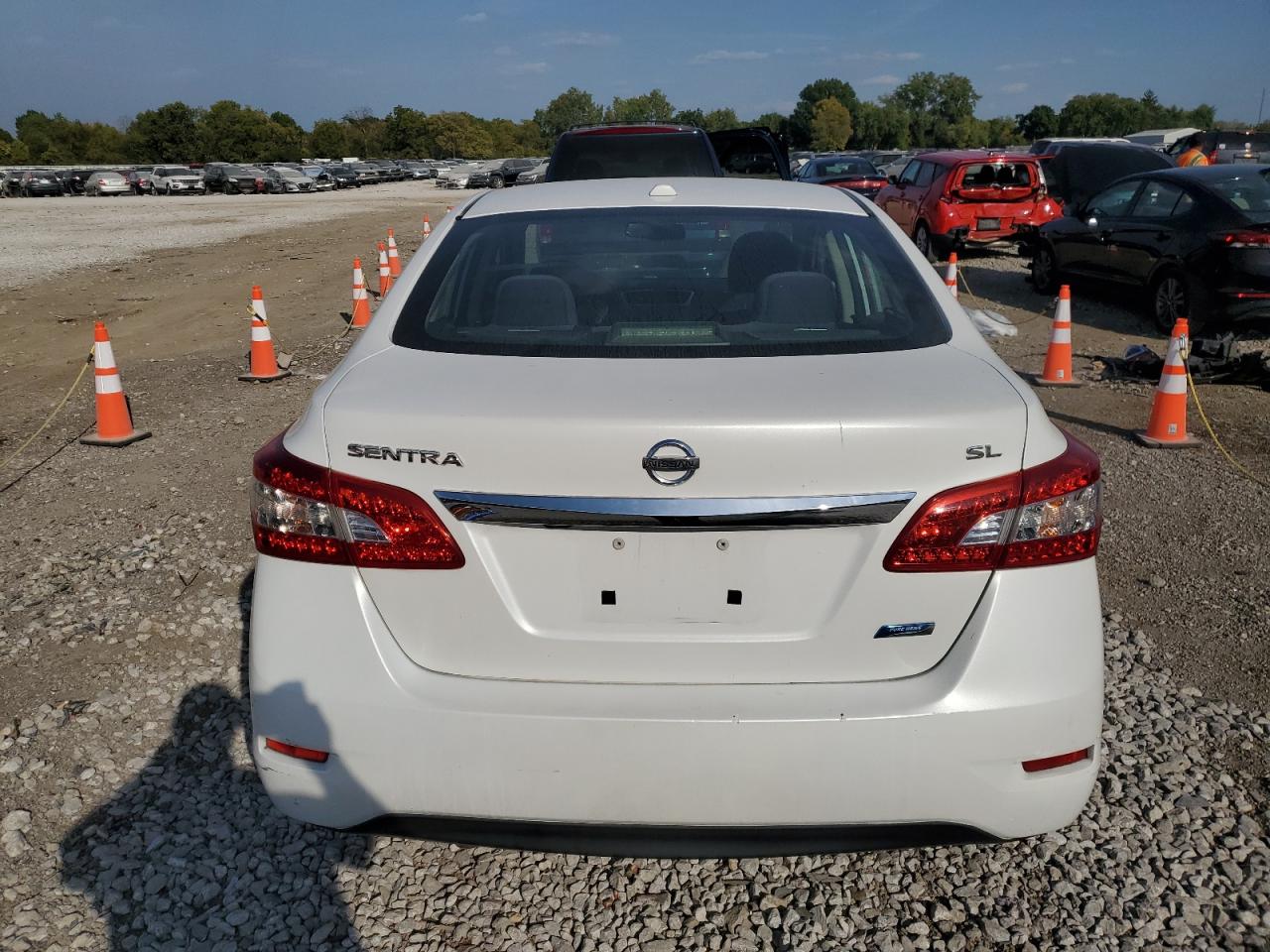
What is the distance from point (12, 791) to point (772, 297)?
2679 mm

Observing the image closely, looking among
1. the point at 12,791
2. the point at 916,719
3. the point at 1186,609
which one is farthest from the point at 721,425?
the point at 1186,609

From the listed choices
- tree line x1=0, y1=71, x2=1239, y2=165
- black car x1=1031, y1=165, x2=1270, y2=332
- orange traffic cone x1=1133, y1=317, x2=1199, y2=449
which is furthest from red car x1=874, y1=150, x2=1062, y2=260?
tree line x1=0, y1=71, x2=1239, y2=165

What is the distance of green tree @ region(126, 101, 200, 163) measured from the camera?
108 meters

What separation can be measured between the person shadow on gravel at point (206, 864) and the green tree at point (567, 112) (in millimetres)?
128399

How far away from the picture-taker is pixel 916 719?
2.15 meters

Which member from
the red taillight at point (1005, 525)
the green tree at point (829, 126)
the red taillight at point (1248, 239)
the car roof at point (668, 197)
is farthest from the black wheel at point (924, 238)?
the green tree at point (829, 126)

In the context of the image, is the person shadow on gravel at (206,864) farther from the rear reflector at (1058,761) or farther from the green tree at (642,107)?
the green tree at (642,107)

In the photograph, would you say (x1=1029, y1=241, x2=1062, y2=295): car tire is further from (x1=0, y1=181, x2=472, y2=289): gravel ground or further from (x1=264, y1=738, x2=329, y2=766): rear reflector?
(x1=0, y1=181, x2=472, y2=289): gravel ground

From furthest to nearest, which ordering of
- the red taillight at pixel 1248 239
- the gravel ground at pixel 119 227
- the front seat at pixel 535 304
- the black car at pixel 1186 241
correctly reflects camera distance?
1. the gravel ground at pixel 119 227
2. the black car at pixel 1186 241
3. the red taillight at pixel 1248 239
4. the front seat at pixel 535 304

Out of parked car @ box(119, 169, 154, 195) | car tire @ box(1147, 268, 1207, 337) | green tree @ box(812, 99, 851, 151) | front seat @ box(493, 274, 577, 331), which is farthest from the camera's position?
green tree @ box(812, 99, 851, 151)

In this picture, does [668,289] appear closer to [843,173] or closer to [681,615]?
[681,615]

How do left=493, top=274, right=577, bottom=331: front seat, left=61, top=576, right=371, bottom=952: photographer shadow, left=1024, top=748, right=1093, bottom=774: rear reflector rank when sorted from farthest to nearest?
left=493, top=274, right=577, bottom=331: front seat, left=61, top=576, right=371, bottom=952: photographer shadow, left=1024, top=748, right=1093, bottom=774: rear reflector

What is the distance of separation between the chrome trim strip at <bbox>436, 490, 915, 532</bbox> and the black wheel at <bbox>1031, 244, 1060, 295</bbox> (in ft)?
40.4

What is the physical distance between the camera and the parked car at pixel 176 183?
201 feet
